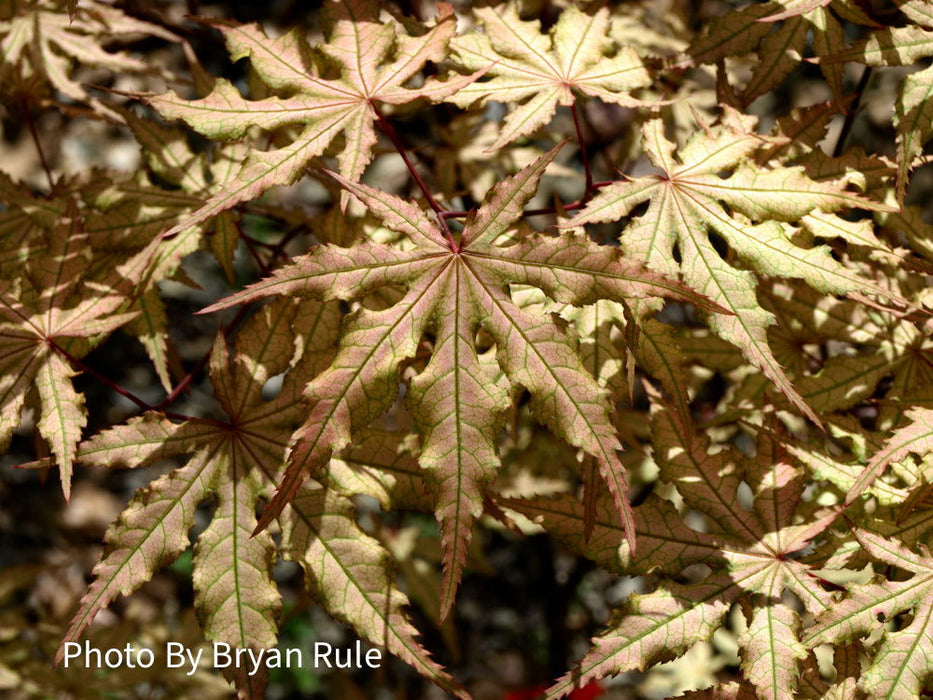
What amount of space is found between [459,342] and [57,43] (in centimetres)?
125

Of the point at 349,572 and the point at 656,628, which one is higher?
the point at 349,572

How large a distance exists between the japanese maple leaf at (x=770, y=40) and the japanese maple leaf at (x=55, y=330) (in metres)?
1.08

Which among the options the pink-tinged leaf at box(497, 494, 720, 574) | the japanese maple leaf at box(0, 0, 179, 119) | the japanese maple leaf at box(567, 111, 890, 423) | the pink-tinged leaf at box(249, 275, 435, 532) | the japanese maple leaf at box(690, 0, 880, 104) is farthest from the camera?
the japanese maple leaf at box(0, 0, 179, 119)

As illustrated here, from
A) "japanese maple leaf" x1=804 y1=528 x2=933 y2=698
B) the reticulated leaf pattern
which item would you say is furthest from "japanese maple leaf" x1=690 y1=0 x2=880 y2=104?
"japanese maple leaf" x1=804 y1=528 x2=933 y2=698

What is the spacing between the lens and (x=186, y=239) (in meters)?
1.31

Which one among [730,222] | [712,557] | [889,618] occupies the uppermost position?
[730,222]

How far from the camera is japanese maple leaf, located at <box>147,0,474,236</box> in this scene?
109 centimetres

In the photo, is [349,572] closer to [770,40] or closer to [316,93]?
[316,93]

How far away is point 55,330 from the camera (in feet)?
3.90

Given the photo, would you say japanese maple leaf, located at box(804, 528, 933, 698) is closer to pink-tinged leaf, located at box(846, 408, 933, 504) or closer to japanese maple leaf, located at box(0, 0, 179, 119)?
pink-tinged leaf, located at box(846, 408, 933, 504)

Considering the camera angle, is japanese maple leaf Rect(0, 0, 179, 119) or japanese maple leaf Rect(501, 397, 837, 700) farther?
japanese maple leaf Rect(0, 0, 179, 119)

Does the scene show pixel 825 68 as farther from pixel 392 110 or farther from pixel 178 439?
pixel 178 439

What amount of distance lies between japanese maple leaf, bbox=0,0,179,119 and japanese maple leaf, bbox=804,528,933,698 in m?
1.63

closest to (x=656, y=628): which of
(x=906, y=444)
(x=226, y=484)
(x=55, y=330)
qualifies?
(x=906, y=444)
